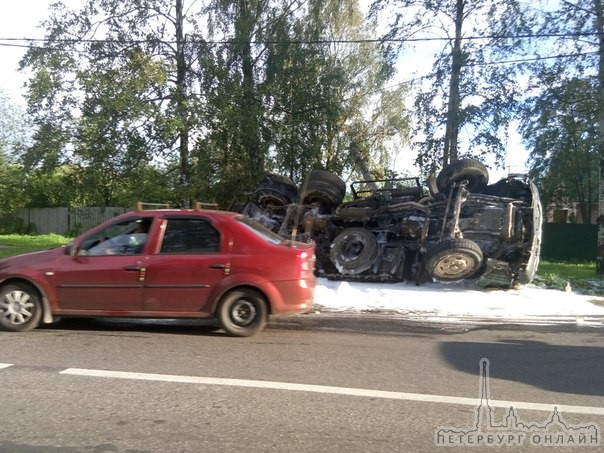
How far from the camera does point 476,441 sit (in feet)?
12.9

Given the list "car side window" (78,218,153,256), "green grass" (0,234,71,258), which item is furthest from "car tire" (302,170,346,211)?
"green grass" (0,234,71,258)

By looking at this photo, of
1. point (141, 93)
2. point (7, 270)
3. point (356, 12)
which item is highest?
point (356, 12)

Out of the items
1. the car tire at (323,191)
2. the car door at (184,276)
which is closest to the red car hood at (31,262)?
the car door at (184,276)

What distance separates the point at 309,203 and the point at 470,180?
3700 millimetres

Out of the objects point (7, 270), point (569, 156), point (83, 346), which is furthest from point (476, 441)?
point (569, 156)

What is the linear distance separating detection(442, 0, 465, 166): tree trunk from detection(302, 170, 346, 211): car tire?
525cm

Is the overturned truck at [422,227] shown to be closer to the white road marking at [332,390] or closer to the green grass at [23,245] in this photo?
the white road marking at [332,390]

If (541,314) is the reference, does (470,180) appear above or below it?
above

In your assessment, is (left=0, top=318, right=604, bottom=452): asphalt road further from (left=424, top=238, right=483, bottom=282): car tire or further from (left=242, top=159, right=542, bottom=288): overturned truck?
(left=242, top=159, right=542, bottom=288): overturned truck

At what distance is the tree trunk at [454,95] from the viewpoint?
16.2m

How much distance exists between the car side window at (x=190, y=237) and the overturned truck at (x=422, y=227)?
430cm

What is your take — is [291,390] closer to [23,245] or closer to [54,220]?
[23,245]

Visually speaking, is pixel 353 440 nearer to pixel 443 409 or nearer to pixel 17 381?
pixel 443 409

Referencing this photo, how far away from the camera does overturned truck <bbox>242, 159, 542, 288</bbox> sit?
33.9 ft
